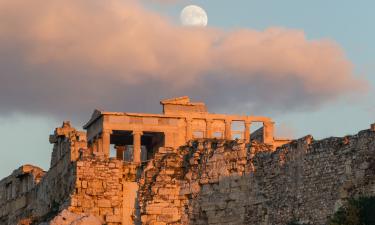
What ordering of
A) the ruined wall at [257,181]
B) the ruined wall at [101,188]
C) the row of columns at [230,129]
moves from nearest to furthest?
1. the ruined wall at [257,181]
2. the ruined wall at [101,188]
3. the row of columns at [230,129]

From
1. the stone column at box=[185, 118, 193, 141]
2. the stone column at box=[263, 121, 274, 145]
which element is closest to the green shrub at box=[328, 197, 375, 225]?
the stone column at box=[185, 118, 193, 141]

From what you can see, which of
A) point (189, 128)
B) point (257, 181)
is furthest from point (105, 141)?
point (257, 181)

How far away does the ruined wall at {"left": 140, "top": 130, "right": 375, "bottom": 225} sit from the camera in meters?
38.7

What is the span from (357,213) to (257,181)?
17.1ft

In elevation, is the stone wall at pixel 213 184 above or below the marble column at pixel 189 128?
below

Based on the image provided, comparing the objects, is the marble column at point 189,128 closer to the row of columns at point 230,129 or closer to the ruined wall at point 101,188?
the row of columns at point 230,129

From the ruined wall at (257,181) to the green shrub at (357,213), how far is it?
284 mm

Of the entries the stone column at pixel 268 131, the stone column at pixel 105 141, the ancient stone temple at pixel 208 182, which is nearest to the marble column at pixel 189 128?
the stone column at pixel 268 131

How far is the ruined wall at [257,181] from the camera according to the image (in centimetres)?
3869

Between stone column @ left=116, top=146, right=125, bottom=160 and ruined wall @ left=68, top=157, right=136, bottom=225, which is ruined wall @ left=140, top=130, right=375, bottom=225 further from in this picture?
stone column @ left=116, top=146, right=125, bottom=160

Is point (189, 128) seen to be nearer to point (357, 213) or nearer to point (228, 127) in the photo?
point (228, 127)

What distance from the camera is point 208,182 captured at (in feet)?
143

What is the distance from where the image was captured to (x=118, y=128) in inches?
2581

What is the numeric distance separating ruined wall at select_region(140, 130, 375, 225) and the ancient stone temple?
3 cm
